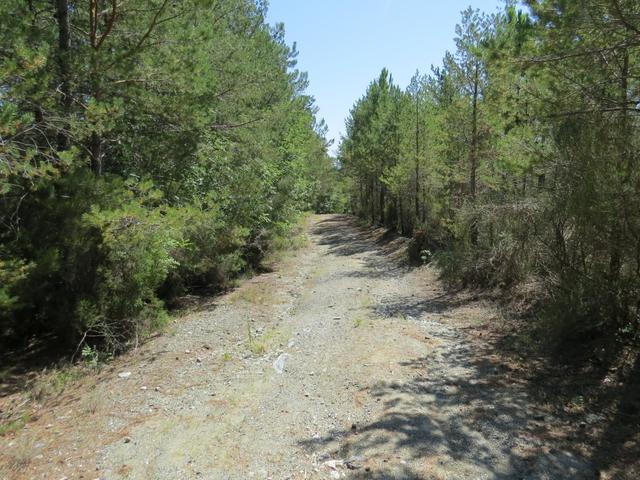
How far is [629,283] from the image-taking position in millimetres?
5570

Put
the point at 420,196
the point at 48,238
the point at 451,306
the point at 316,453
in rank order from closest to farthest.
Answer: the point at 316,453
the point at 48,238
the point at 451,306
the point at 420,196

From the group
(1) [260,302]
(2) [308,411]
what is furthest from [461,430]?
(1) [260,302]

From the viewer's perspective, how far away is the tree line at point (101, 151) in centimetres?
605

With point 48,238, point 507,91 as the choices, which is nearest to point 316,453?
point 48,238

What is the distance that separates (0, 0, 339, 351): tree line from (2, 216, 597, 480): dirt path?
4.57 ft

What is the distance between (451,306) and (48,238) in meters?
8.47

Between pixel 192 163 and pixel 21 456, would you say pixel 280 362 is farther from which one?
pixel 192 163

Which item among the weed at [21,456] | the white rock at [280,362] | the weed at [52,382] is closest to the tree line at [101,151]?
the weed at [52,382]

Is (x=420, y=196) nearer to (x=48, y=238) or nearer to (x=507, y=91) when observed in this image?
(x=507, y=91)

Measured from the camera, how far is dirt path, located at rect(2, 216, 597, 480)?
410 cm

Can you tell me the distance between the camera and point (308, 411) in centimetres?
520

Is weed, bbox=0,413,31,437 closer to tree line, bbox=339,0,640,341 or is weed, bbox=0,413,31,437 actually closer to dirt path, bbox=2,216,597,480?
dirt path, bbox=2,216,597,480

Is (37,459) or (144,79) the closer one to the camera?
(37,459)

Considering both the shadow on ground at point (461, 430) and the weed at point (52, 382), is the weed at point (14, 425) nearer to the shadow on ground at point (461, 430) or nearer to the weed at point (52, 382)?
the weed at point (52, 382)
